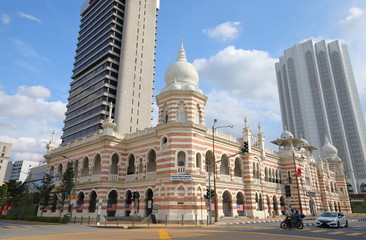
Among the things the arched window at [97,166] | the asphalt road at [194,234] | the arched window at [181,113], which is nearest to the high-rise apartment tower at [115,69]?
the arched window at [97,166]

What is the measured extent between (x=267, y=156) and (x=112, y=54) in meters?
50.6

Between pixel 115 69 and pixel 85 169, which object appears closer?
pixel 85 169

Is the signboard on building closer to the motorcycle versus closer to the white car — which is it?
the motorcycle

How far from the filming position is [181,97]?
36.8 meters

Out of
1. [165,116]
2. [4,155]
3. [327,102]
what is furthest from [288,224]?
[327,102]

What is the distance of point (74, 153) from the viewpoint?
148 ft

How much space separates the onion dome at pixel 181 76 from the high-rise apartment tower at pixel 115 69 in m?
34.3

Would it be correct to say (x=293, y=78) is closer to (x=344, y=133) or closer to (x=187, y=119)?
(x=344, y=133)

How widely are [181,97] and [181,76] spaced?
3.67 metres

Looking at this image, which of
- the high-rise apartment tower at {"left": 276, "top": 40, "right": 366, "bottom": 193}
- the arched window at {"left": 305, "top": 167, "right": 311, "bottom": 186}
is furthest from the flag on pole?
the high-rise apartment tower at {"left": 276, "top": 40, "right": 366, "bottom": 193}

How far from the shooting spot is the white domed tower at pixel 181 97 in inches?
1430

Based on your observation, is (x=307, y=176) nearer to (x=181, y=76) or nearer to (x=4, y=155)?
(x=181, y=76)

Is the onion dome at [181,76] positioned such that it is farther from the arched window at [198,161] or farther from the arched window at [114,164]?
the arched window at [114,164]

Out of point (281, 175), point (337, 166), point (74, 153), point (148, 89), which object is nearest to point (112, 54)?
point (148, 89)
